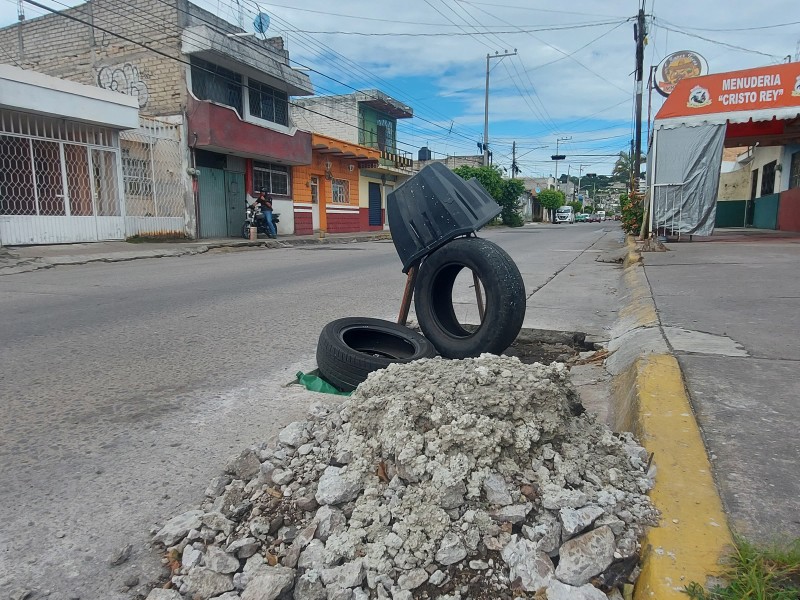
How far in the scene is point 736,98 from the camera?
452 inches

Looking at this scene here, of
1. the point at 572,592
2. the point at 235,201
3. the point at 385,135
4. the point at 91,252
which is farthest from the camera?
the point at 385,135

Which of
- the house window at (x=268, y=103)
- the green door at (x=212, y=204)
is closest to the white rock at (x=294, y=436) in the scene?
the green door at (x=212, y=204)

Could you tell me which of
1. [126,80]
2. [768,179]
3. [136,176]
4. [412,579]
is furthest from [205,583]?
[768,179]

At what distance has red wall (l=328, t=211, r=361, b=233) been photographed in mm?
25844

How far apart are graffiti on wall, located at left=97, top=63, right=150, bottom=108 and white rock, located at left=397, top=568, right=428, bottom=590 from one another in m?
18.7

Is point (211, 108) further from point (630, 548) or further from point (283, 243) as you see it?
point (630, 548)

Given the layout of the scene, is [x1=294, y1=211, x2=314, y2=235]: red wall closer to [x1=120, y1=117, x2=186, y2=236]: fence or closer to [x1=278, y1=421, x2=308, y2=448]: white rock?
[x1=120, y1=117, x2=186, y2=236]: fence

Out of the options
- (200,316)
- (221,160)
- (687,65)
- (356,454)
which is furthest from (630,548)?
(221,160)

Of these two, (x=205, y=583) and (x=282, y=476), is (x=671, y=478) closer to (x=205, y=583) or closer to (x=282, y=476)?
(x=282, y=476)

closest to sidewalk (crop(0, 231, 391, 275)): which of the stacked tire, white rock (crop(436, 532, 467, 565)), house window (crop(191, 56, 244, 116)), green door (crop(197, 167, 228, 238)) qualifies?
green door (crop(197, 167, 228, 238))

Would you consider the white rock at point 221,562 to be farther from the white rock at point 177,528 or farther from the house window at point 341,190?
the house window at point 341,190

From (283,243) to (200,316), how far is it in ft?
42.0

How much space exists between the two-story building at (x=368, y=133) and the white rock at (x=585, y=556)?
2582 centimetres

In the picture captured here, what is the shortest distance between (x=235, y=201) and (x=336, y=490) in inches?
735
